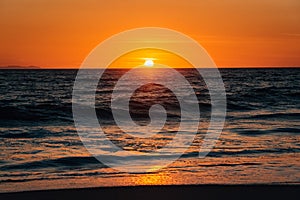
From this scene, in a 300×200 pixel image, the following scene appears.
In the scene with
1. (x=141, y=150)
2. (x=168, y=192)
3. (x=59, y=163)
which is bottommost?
(x=168, y=192)

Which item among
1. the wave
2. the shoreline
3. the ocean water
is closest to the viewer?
the shoreline

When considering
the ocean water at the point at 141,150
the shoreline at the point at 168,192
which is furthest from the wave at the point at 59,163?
the shoreline at the point at 168,192

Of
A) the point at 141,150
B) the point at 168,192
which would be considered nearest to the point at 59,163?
the point at 141,150

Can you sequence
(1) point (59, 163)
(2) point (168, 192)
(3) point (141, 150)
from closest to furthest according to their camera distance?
1. (2) point (168, 192)
2. (1) point (59, 163)
3. (3) point (141, 150)

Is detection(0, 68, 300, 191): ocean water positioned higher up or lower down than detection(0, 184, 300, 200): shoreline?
higher up

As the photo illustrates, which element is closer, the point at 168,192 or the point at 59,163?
the point at 168,192

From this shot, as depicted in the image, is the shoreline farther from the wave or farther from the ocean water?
the wave

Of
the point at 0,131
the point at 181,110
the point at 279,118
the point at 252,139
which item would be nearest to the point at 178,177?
the point at 252,139

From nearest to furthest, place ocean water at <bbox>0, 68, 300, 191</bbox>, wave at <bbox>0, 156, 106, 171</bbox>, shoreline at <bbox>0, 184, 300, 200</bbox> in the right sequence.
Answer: shoreline at <bbox>0, 184, 300, 200</bbox>
ocean water at <bbox>0, 68, 300, 191</bbox>
wave at <bbox>0, 156, 106, 171</bbox>

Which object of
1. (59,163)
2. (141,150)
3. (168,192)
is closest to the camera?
(168,192)

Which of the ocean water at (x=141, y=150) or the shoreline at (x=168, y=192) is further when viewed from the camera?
the ocean water at (x=141, y=150)

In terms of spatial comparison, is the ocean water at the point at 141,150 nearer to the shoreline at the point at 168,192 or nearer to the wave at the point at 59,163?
the wave at the point at 59,163

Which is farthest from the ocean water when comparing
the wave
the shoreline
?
the shoreline

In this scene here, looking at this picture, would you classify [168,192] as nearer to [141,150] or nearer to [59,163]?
[59,163]
